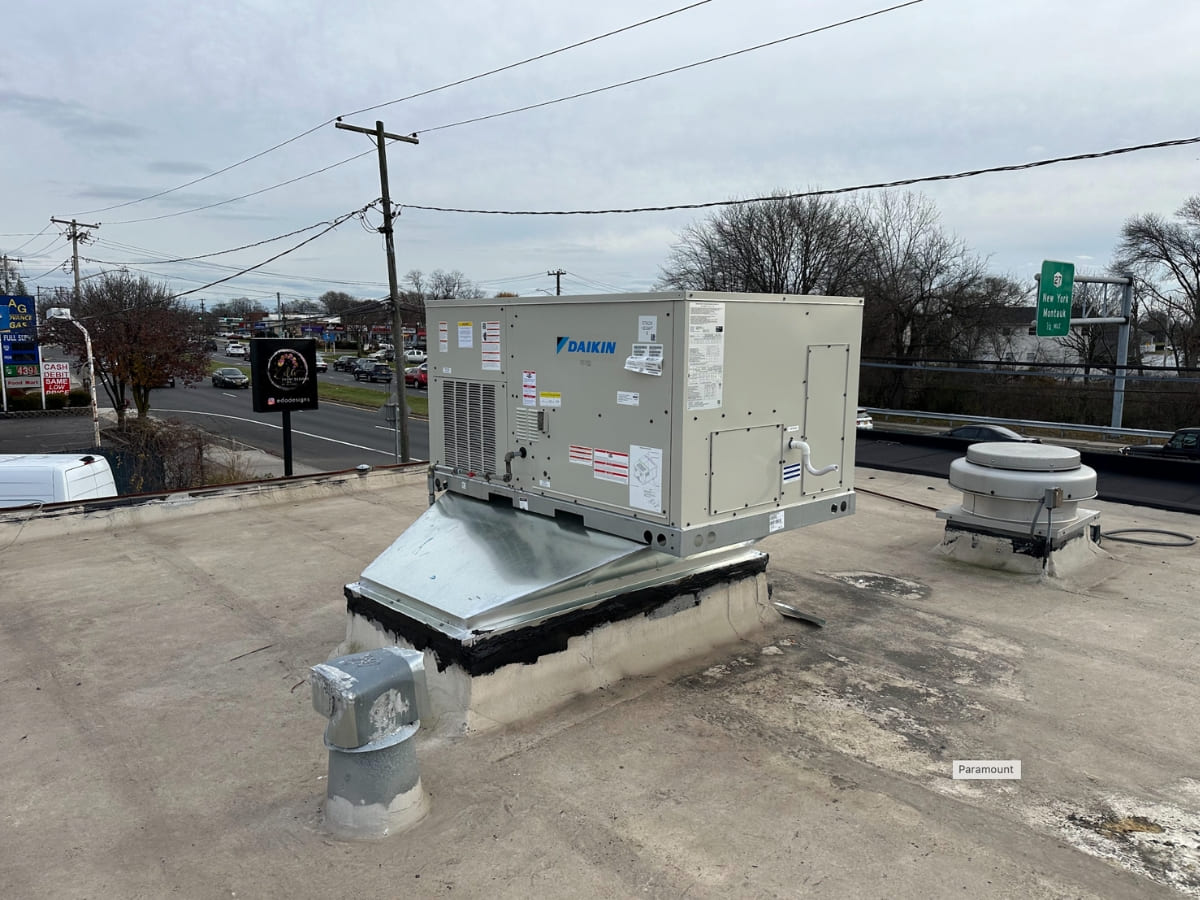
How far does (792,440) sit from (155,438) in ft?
55.1

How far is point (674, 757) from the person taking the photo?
4.35 m

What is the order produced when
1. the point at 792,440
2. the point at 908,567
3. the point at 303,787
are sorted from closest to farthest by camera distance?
1. the point at 303,787
2. the point at 792,440
3. the point at 908,567

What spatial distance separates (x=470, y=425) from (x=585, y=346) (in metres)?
1.28

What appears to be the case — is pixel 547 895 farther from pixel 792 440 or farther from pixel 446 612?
pixel 792 440

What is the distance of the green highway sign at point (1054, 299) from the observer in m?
20.7

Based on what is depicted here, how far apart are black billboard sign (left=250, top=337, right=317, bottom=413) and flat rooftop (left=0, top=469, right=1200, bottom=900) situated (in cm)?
553

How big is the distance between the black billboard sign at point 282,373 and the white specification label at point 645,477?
30.2 feet

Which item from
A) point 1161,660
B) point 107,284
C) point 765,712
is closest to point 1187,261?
point 1161,660

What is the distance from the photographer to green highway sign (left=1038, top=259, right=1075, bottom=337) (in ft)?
67.8

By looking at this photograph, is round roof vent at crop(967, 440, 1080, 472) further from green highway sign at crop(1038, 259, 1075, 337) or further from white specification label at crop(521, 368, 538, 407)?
green highway sign at crop(1038, 259, 1075, 337)

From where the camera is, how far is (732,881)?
330cm

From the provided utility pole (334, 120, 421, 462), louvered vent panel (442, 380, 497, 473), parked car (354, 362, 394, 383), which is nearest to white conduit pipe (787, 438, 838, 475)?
louvered vent panel (442, 380, 497, 473)

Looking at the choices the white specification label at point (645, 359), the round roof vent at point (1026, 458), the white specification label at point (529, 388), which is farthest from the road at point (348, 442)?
the white specification label at point (529, 388)

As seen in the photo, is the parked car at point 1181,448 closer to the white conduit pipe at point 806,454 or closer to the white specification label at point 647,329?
the white conduit pipe at point 806,454
